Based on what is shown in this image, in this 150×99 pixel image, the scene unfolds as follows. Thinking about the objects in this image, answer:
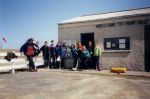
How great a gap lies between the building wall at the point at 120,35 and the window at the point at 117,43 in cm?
22

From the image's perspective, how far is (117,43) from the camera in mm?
17391

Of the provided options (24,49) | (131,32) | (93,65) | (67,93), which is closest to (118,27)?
(131,32)

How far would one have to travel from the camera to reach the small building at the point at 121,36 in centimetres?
1639

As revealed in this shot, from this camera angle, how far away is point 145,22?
1616cm

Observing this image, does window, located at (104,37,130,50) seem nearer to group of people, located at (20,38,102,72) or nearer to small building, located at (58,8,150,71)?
small building, located at (58,8,150,71)

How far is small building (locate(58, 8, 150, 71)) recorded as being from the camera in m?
16.4

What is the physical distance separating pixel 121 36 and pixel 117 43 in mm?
570

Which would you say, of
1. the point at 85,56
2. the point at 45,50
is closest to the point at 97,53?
the point at 85,56

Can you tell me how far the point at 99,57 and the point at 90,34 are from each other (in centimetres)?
193

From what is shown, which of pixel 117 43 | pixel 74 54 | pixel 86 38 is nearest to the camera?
pixel 117 43

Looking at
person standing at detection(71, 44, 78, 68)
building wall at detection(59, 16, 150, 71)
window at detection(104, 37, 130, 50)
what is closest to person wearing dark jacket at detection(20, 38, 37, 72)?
person standing at detection(71, 44, 78, 68)

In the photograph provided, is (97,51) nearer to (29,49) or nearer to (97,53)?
(97,53)

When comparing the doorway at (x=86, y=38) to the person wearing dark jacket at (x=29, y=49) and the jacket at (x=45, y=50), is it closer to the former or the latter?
the jacket at (x=45, y=50)

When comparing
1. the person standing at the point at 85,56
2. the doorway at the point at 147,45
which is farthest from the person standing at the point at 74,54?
the doorway at the point at 147,45
